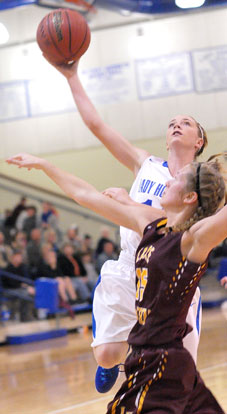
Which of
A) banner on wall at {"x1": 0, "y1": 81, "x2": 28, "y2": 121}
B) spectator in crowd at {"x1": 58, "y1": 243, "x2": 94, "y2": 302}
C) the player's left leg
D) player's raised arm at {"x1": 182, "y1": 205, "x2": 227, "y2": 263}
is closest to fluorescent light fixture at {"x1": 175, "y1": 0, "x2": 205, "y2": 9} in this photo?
banner on wall at {"x1": 0, "y1": 81, "x2": 28, "y2": 121}

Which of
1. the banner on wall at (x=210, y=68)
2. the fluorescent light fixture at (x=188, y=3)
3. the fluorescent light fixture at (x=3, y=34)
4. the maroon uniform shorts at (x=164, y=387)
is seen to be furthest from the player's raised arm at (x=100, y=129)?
the fluorescent light fixture at (x=3, y=34)

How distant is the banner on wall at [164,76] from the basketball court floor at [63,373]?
5.47 meters

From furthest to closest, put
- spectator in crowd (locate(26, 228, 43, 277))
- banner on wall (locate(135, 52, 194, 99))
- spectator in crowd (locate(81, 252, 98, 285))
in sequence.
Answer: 1. banner on wall (locate(135, 52, 194, 99))
2. spectator in crowd (locate(81, 252, 98, 285))
3. spectator in crowd (locate(26, 228, 43, 277))

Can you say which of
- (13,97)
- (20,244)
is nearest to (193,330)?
(20,244)

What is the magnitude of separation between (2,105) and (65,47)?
10179 mm

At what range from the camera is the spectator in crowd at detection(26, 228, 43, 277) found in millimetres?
10805

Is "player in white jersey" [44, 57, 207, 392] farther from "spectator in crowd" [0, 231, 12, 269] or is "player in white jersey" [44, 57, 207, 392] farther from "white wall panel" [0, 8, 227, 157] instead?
"white wall panel" [0, 8, 227, 157]

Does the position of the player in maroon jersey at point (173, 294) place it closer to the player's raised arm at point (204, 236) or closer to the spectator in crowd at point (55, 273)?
the player's raised arm at point (204, 236)

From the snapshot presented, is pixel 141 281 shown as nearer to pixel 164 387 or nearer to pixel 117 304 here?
pixel 164 387

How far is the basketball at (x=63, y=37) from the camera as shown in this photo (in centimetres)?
398

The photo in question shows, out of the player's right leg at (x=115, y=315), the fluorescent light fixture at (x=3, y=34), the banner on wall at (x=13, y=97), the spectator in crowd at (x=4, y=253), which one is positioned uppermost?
the fluorescent light fixture at (x=3, y=34)

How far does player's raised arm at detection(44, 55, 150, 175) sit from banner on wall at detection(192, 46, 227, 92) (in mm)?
9749

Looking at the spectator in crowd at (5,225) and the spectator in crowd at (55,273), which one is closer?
the spectator in crowd at (55,273)

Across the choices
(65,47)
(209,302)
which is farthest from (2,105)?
(65,47)
